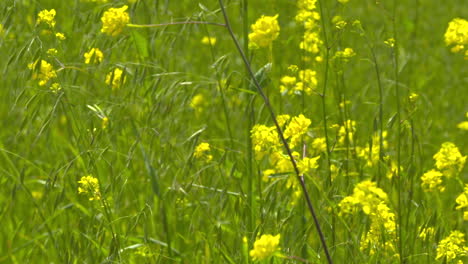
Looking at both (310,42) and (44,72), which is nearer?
(44,72)

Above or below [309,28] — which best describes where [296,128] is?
below

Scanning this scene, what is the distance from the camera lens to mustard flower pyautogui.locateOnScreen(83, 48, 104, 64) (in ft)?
8.19

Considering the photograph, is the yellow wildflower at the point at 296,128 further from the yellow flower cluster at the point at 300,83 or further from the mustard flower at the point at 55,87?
the mustard flower at the point at 55,87

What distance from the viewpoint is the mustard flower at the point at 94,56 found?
8.19 ft

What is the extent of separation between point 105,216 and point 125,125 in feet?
1.53

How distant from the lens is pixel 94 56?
2.54m

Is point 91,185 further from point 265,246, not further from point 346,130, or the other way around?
point 346,130

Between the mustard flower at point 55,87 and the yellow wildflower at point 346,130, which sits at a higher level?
the mustard flower at point 55,87

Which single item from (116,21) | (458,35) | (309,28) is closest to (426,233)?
(458,35)

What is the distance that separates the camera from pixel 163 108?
230 centimetres

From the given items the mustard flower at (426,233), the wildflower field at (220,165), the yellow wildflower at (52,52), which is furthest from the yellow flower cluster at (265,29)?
the mustard flower at (426,233)

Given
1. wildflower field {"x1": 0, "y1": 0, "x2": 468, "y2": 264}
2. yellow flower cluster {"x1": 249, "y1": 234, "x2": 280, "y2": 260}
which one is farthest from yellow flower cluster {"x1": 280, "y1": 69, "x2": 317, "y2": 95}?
yellow flower cluster {"x1": 249, "y1": 234, "x2": 280, "y2": 260}

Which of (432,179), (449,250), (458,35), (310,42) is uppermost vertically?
(458,35)

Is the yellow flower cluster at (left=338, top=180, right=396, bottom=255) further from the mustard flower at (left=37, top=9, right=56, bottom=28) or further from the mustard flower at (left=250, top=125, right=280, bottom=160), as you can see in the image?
the mustard flower at (left=37, top=9, right=56, bottom=28)
